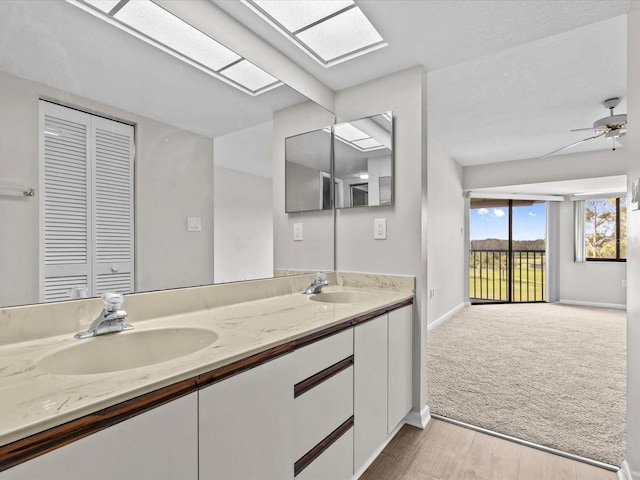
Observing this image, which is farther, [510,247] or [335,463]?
[510,247]

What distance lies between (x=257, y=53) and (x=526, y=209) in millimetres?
6438

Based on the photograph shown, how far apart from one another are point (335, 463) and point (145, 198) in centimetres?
131

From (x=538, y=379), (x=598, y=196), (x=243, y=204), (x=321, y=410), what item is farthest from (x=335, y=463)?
(x=598, y=196)

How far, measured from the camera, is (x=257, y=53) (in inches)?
68.9

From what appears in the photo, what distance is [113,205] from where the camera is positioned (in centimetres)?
116

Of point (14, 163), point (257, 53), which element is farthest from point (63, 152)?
point (257, 53)

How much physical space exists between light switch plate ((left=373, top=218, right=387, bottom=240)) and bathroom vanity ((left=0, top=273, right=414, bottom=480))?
0.47 metres

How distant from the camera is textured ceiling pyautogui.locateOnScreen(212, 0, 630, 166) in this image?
1568mm

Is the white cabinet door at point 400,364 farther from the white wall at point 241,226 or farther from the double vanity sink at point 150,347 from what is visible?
the white wall at point 241,226

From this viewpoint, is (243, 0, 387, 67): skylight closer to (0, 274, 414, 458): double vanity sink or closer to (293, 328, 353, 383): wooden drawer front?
(0, 274, 414, 458): double vanity sink

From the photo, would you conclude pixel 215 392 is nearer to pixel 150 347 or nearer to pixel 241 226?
pixel 150 347

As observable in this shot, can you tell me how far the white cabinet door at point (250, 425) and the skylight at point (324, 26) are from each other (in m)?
1.61

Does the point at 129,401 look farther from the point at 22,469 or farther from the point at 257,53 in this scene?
the point at 257,53

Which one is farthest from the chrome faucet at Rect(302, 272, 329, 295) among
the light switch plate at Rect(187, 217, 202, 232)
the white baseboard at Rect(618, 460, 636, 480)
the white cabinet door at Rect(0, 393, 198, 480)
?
the white baseboard at Rect(618, 460, 636, 480)
